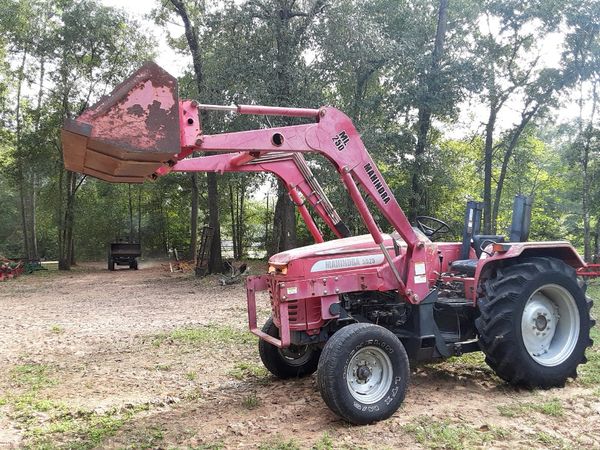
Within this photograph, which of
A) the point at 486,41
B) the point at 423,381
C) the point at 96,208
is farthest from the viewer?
the point at 96,208

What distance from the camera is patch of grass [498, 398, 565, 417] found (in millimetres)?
4355

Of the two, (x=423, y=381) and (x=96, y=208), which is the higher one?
(x=96, y=208)

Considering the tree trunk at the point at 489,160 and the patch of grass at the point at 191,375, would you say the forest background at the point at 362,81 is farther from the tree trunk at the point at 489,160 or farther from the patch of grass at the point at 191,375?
the patch of grass at the point at 191,375

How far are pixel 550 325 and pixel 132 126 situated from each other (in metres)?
4.49

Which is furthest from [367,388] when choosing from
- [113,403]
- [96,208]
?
[96,208]

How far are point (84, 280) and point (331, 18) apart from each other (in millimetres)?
12956

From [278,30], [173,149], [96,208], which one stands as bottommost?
[173,149]

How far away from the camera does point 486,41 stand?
18969 millimetres

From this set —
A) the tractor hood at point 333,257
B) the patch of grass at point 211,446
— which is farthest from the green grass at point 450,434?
the tractor hood at point 333,257

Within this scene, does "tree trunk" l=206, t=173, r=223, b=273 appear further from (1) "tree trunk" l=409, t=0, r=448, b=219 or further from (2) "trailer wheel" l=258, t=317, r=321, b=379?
(2) "trailer wheel" l=258, t=317, r=321, b=379

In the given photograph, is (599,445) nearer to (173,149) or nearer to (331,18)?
(173,149)

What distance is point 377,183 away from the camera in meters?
4.82

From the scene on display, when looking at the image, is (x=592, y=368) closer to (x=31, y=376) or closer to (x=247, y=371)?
(x=247, y=371)

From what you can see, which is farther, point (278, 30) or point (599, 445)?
point (278, 30)
